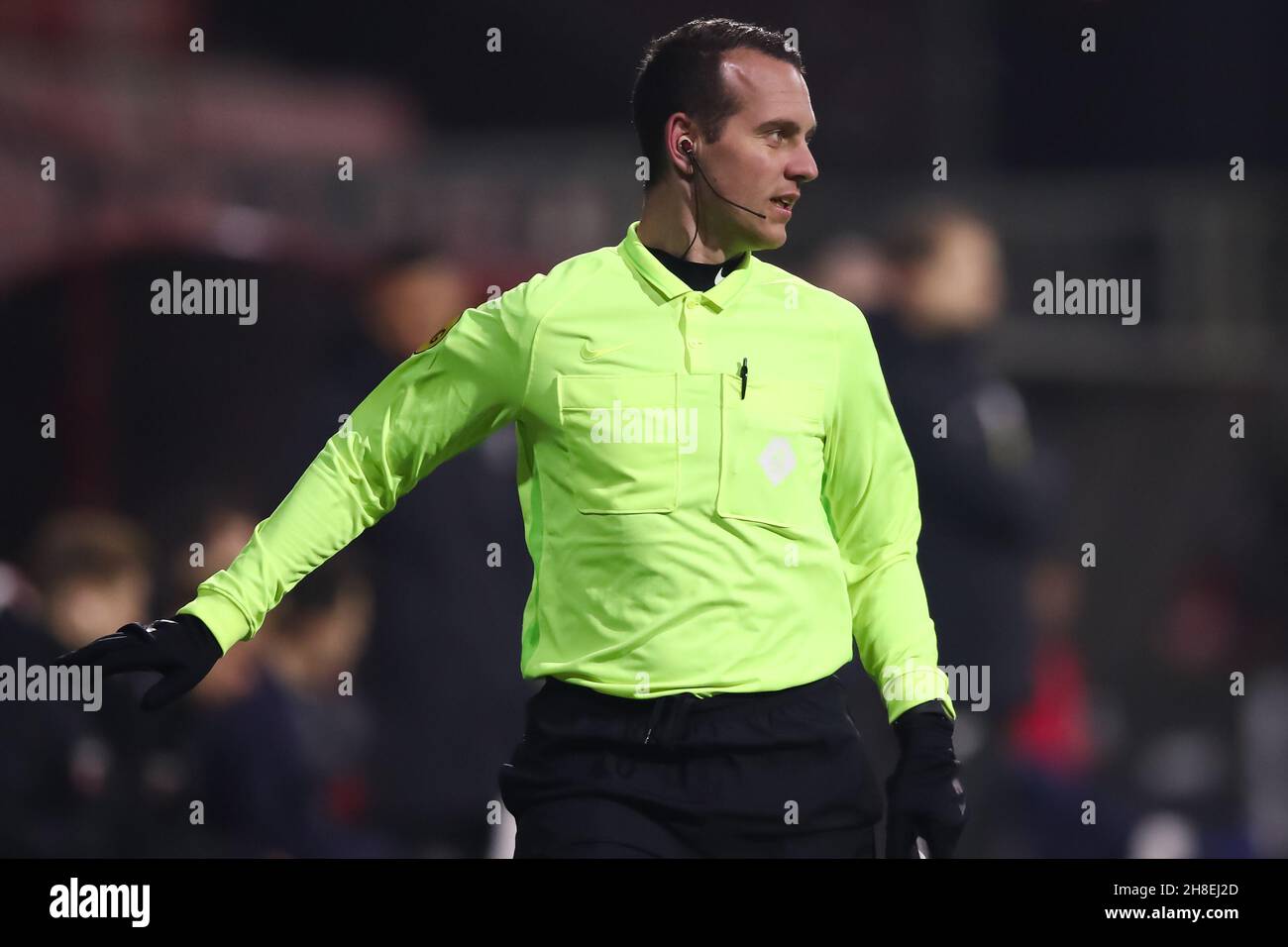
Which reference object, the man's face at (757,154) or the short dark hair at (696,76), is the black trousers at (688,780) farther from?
the short dark hair at (696,76)

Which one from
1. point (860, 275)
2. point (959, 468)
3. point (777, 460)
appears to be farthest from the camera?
point (860, 275)

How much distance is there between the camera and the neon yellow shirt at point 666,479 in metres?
3.72

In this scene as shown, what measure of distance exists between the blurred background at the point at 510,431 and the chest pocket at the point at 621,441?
1820 mm

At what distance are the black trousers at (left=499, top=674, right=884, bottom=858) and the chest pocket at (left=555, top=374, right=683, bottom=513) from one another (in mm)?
339

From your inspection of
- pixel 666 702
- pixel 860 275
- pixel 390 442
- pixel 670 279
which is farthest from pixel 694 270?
pixel 860 275

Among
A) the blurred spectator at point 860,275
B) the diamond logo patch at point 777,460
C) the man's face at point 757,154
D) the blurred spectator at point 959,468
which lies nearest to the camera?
the diamond logo patch at point 777,460

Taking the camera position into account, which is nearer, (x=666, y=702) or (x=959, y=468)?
(x=666, y=702)

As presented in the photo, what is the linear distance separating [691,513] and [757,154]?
0.67m

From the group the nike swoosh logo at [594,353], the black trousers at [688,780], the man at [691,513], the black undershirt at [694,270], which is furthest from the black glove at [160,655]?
the black undershirt at [694,270]

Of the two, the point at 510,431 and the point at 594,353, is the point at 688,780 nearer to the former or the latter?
the point at 594,353

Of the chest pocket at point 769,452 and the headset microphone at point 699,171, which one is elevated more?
the headset microphone at point 699,171

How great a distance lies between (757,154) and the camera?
3896 mm

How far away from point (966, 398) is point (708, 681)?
7.49 feet

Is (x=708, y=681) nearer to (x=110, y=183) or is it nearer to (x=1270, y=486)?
(x=110, y=183)
